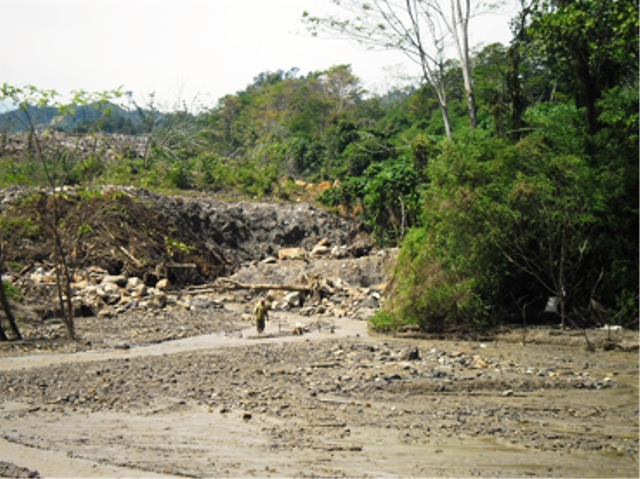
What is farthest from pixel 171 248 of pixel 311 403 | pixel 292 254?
pixel 311 403

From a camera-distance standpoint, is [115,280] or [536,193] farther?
[115,280]

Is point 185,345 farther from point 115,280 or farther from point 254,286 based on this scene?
point 254,286

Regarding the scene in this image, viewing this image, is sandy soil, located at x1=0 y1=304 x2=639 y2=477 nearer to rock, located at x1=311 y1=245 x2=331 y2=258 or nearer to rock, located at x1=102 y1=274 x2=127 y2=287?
rock, located at x1=102 y1=274 x2=127 y2=287

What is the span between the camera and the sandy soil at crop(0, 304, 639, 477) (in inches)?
Answer: 263

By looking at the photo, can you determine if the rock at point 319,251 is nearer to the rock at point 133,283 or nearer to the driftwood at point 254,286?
the driftwood at point 254,286

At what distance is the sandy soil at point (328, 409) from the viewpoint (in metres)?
6.68

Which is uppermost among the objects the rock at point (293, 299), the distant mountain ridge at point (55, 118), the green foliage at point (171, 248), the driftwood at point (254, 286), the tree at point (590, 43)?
the tree at point (590, 43)

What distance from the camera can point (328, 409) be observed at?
8.69 m

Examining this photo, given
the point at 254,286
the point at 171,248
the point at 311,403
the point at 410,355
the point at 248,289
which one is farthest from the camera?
the point at 171,248

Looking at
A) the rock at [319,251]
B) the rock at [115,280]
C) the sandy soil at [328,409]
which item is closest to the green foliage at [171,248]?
the rock at [115,280]

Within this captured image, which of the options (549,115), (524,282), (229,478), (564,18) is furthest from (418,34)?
(229,478)

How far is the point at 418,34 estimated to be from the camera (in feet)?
71.8

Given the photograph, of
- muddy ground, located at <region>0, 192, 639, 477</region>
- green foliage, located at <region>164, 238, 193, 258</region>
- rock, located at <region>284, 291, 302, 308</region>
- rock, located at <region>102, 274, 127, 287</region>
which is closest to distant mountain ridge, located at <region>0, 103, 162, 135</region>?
muddy ground, located at <region>0, 192, 639, 477</region>

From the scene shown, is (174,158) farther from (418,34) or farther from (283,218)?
(418,34)
